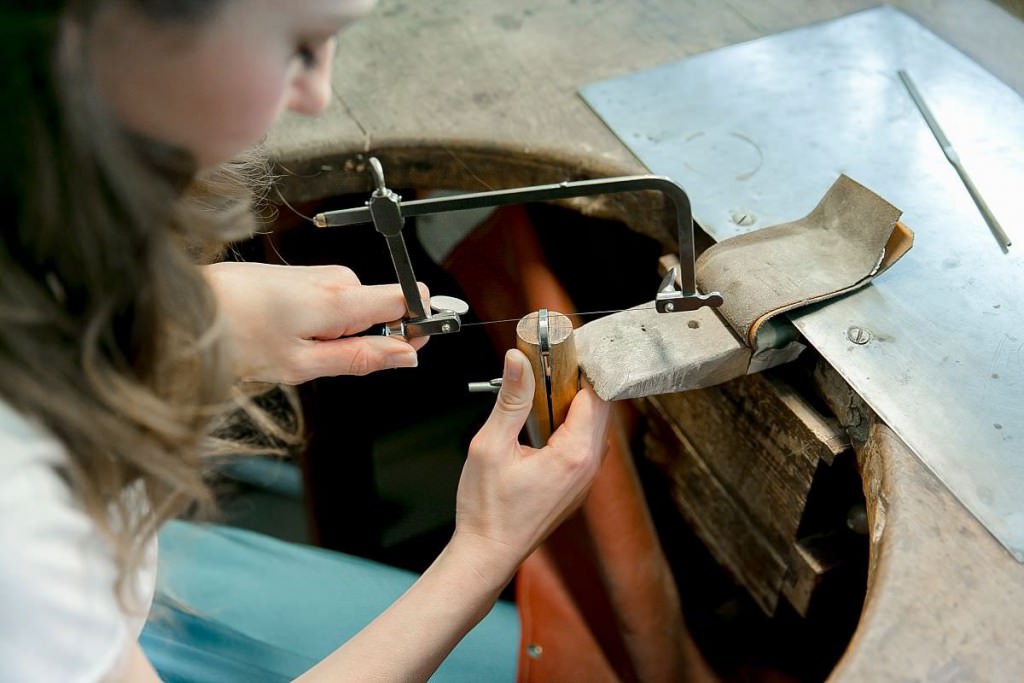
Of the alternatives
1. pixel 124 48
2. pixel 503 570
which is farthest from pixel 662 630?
pixel 124 48

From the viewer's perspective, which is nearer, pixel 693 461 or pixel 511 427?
pixel 511 427

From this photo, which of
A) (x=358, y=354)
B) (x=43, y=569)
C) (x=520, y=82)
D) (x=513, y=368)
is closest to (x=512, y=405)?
(x=513, y=368)

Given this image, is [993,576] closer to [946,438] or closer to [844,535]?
[946,438]

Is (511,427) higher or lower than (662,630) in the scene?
higher

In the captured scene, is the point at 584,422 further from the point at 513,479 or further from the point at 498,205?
the point at 498,205

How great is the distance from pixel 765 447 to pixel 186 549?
1.94 ft

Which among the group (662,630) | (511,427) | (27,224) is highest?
(27,224)

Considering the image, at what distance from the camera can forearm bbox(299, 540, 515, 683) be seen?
0.70m

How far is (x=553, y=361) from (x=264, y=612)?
393 millimetres

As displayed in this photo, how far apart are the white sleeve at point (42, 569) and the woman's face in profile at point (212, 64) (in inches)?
7.1

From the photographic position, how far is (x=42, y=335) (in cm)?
49

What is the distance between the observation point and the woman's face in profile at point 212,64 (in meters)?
0.43

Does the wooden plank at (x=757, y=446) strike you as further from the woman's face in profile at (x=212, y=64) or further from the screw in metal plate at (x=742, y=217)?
the woman's face in profile at (x=212, y=64)

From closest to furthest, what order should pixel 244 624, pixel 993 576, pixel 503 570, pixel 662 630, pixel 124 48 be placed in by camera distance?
1. pixel 124 48
2. pixel 993 576
3. pixel 503 570
4. pixel 244 624
5. pixel 662 630
